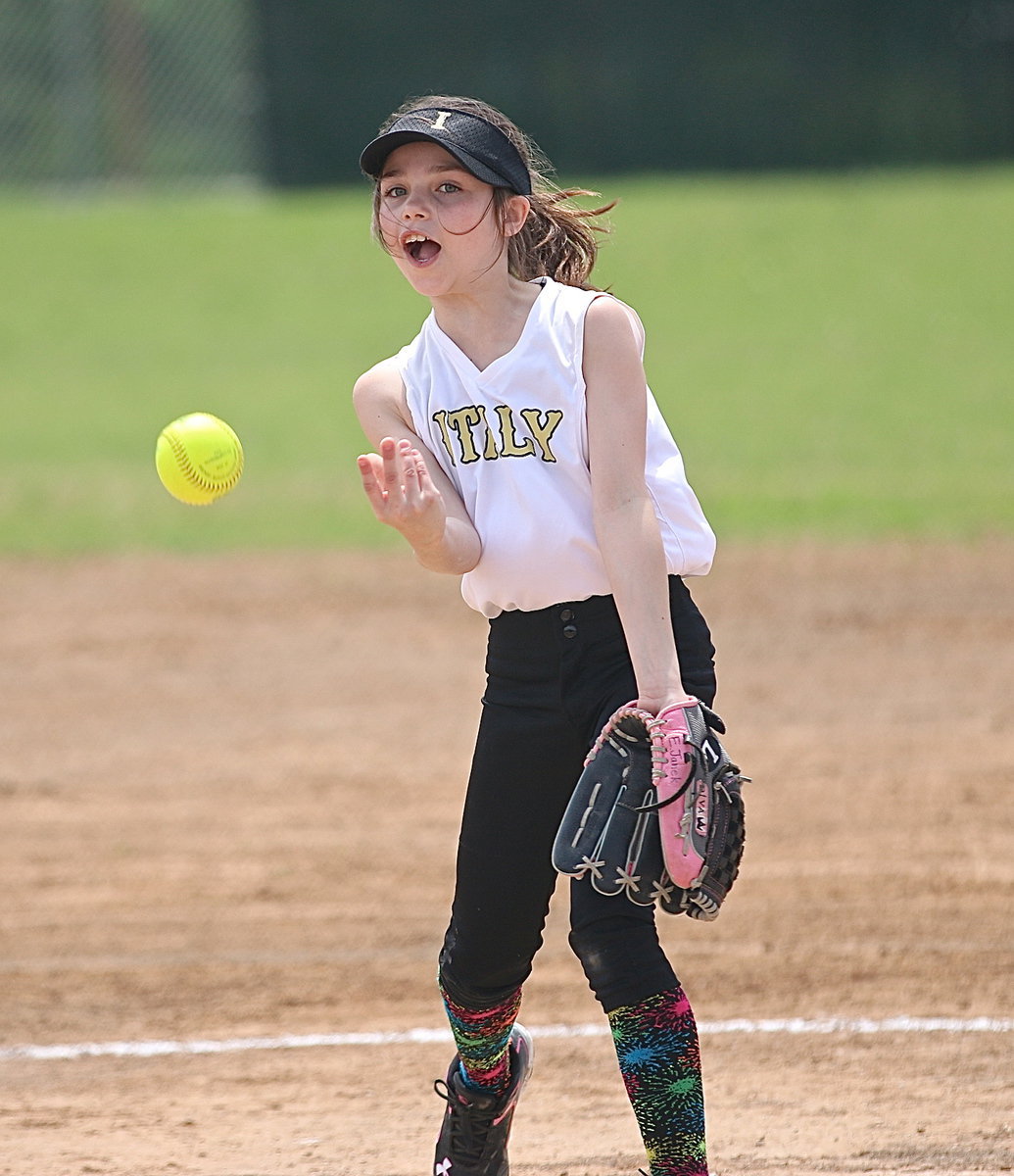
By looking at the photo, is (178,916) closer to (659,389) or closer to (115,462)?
(115,462)

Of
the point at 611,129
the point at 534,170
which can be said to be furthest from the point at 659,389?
the point at 534,170

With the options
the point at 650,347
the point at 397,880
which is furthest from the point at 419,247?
the point at 650,347

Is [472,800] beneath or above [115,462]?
above

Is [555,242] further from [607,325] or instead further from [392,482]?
[392,482]

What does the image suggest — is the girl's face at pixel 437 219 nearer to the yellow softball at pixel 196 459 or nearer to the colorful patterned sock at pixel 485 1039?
the yellow softball at pixel 196 459

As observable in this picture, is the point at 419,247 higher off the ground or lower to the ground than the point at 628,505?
higher

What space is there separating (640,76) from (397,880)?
1242 centimetres

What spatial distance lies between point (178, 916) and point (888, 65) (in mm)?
13472

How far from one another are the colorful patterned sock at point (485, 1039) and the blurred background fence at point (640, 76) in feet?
44.5

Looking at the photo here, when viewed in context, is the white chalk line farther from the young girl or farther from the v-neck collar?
the v-neck collar

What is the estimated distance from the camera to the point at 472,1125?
277cm

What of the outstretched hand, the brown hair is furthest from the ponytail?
the outstretched hand

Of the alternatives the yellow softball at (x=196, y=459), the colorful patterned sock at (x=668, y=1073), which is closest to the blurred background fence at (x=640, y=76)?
the yellow softball at (x=196, y=459)

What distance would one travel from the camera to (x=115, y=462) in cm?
1046
